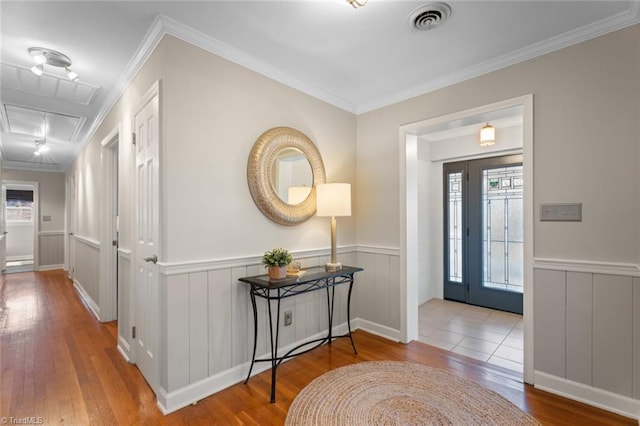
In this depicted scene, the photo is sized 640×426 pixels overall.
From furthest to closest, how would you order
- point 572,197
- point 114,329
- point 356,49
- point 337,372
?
point 114,329
point 337,372
point 356,49
point 572,197

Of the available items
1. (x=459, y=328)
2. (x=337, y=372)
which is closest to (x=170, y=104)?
(x=337, y=372)

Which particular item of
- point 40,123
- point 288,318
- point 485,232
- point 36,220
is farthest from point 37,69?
point 36,220

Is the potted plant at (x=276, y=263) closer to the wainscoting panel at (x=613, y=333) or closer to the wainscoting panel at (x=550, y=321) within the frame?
the wainscoting panel at (x=550, y=321)

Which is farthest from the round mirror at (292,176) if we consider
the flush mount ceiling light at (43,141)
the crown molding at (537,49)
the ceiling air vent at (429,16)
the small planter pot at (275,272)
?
the flush mount ceiling light at (43,141)

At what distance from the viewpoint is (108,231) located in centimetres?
329

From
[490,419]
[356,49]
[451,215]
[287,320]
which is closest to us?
[490,419]

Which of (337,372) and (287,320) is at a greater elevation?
(287,320)

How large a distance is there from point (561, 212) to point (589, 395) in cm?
124

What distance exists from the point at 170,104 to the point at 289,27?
36.9 inches

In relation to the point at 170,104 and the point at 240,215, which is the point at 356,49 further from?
the point at 240,215

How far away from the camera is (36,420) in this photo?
1773 millimetres

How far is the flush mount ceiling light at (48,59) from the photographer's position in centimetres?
214

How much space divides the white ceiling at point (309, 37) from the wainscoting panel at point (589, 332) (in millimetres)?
1624

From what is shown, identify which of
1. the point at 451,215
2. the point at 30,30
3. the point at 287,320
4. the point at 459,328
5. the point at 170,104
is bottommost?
the point at 459,328
